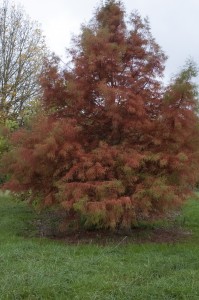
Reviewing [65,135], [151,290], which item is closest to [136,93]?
[65,135]

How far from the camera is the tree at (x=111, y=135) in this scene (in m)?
7.59

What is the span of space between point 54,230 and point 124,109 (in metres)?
3.12

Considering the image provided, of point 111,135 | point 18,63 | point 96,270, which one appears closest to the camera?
point 96,270

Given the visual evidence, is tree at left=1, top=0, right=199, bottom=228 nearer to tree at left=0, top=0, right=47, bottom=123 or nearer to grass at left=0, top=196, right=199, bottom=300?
grass at left=0, top=196, right=199, bottom=300

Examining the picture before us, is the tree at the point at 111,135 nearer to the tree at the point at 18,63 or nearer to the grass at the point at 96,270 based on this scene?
the grass at the point at 96,270

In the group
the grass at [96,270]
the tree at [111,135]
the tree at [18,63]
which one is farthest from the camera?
the tree at [18,63]

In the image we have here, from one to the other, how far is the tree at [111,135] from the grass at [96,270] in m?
0.74

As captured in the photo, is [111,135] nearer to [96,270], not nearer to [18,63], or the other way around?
[96,270]

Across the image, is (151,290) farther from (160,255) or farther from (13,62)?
(13,62)

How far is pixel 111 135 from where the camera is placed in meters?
8.63

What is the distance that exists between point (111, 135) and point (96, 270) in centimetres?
347

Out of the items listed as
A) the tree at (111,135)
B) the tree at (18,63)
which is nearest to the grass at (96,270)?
the tree at (111,135)

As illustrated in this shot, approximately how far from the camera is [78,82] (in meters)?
8.38

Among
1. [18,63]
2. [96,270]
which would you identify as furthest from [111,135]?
[18,63]
